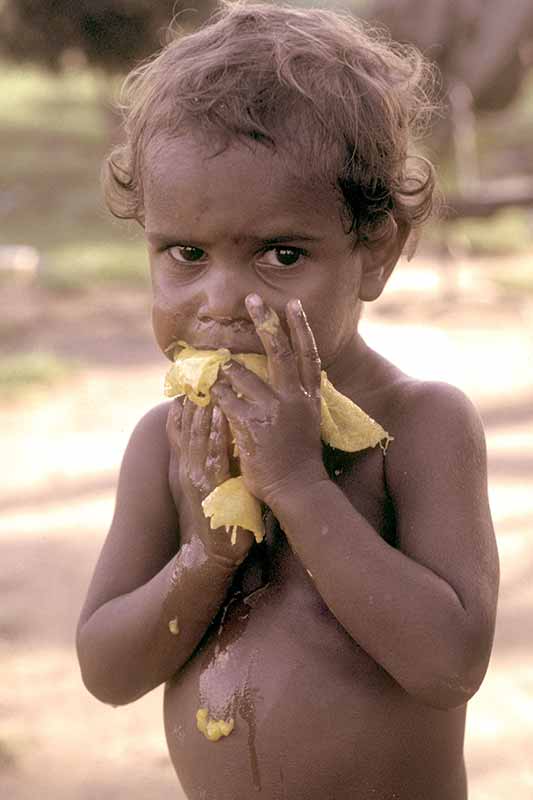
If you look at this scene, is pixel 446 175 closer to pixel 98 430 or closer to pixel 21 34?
pixel 21 34

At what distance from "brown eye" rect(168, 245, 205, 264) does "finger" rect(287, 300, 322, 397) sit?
19 centimetres

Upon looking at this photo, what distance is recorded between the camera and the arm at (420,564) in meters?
1.92

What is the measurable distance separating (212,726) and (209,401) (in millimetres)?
573

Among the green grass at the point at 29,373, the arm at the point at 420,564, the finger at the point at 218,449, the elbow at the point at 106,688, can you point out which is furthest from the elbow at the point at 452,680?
the green grass at the point at 29,373

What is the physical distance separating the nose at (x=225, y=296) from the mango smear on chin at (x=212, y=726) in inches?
26.7

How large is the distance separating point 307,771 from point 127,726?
4.58ft

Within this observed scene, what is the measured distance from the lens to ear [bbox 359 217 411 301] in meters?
2.12

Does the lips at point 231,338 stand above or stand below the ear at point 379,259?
below

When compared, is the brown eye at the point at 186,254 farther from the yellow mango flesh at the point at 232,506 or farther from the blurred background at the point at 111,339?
the blurred background at the point at 111,339

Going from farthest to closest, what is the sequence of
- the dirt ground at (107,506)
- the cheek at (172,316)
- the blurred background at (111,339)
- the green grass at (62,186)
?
1. the green grass at (62,186)
2. the blurred background at (111,339)
3. the dirt ground at (107,506)
4. the cheek at (172,316)

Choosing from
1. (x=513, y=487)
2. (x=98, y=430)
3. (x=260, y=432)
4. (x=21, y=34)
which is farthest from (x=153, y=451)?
(x=21, y=34)

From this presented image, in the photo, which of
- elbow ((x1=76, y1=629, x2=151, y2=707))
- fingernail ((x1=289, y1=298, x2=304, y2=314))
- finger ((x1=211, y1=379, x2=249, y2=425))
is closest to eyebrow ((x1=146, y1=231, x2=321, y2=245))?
fingernail ((x1=289, y1=298, x2=304, y2=314))

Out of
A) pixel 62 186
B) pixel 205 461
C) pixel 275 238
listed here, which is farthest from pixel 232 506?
pixel 62 186

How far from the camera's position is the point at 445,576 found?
1998mm
